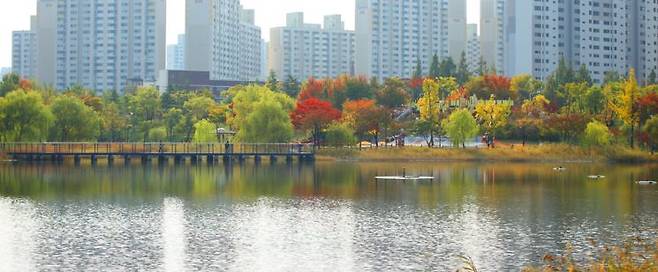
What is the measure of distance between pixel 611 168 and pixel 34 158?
66.0 meters

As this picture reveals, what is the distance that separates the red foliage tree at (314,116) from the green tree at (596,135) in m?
32.2

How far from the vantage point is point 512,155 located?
120 meters

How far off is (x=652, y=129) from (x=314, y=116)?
41.9m

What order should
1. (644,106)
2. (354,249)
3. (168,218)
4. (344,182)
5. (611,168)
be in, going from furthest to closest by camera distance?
(644,106) < (611,168) < (344,182) < (168,218) < (354,249)

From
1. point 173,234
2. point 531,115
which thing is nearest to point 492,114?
point 531,115

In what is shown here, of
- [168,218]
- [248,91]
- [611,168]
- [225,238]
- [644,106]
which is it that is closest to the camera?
[225,238]

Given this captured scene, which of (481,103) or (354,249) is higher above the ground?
(481,103)

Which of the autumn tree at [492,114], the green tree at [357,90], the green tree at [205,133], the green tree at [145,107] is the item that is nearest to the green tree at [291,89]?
the green tree at [357,90]

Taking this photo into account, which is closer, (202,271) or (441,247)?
(202,271)

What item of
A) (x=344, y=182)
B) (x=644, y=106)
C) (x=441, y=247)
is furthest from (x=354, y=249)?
(x=644, y=106)

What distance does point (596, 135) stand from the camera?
118250 millimetres

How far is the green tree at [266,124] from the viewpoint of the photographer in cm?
12038

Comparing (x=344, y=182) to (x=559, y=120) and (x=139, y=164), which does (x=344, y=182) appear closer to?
(x=139, y=164)

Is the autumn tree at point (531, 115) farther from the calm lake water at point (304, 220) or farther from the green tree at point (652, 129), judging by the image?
the calm lake water at point (304, 220)
